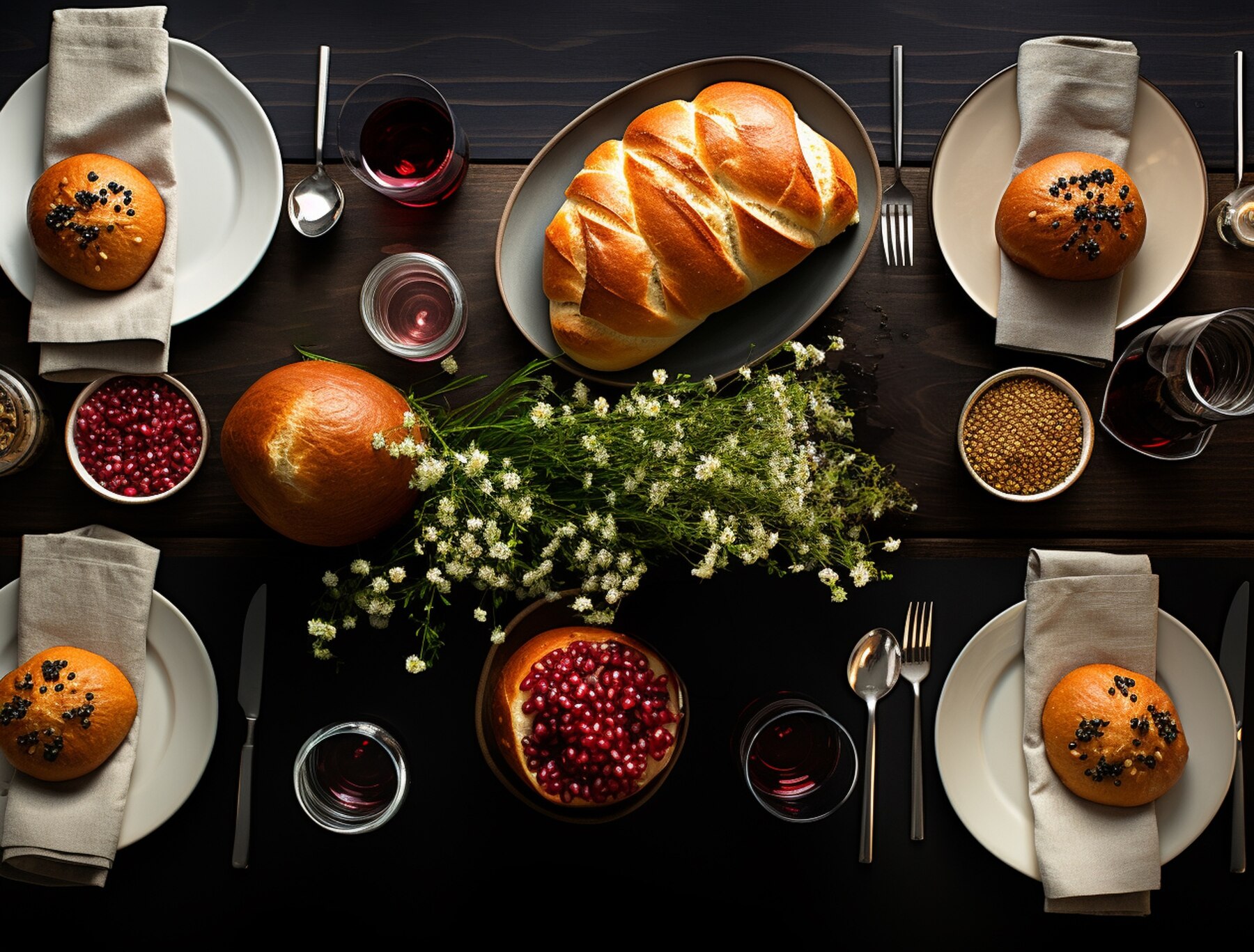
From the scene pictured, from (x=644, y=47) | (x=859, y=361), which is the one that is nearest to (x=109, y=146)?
(x=644, y=47)

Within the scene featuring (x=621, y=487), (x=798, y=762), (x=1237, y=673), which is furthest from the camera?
(x=1237, y=673)

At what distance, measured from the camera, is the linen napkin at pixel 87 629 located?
56.2 inches

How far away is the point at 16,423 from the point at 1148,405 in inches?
80.2

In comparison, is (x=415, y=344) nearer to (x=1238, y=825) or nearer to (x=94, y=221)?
(x=94, y=221)

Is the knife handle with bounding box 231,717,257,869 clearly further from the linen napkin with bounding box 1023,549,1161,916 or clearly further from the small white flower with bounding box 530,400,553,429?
the linen napkin with bounding box 1023,549,1161,916

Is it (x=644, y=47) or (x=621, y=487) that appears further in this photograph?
(x=644, y=47)

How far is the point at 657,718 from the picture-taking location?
4.19ft

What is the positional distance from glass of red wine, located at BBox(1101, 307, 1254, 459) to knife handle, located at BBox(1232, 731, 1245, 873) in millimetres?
584

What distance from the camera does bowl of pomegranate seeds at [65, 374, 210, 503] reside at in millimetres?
1466

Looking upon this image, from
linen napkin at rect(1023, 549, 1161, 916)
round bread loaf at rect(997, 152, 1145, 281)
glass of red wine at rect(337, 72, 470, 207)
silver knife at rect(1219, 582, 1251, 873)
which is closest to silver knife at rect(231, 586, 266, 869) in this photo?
glass of red wine at rect(337, 72, 470, 207)

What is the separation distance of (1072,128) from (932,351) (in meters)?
0.47

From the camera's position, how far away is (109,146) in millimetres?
1493

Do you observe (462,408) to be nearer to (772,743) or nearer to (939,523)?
(772,743)

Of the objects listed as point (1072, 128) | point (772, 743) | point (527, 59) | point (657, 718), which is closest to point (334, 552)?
point (657, 718)
